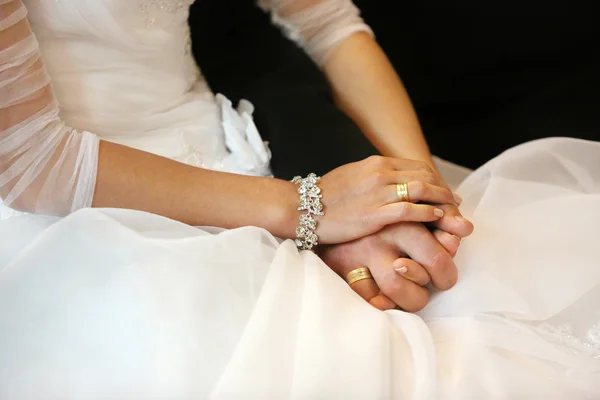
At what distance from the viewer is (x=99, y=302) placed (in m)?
0.65

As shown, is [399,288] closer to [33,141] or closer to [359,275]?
[359,275]

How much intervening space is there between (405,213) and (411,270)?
7 centimetres

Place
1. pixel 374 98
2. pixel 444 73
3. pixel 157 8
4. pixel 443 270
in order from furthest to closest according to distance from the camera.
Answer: pixel 444 73
pixel 374 98
pixel 157 8
pixel 443 270

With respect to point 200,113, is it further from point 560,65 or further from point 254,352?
point 560,65

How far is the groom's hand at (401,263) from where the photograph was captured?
2.43 feet

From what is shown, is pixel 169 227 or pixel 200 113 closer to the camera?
pixel 169 227

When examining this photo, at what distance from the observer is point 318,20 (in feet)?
3.66

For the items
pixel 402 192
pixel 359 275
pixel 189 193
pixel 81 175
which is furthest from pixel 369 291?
pixel 81 175

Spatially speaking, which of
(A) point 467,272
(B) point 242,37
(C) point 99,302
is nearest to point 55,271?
(C) point 99,302

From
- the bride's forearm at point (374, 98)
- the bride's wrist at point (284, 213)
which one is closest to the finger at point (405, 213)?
the bride's wrist at point (284, 213)

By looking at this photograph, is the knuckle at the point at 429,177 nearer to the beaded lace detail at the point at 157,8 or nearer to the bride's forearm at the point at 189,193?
the bride's forearm at the point at 189,193

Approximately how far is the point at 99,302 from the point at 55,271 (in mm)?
74

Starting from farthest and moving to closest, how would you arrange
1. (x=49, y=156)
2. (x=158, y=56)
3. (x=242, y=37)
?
(x=242, y=37) < (x=158, y=56) < (x=49, y=156)

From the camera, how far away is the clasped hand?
2.45ft
